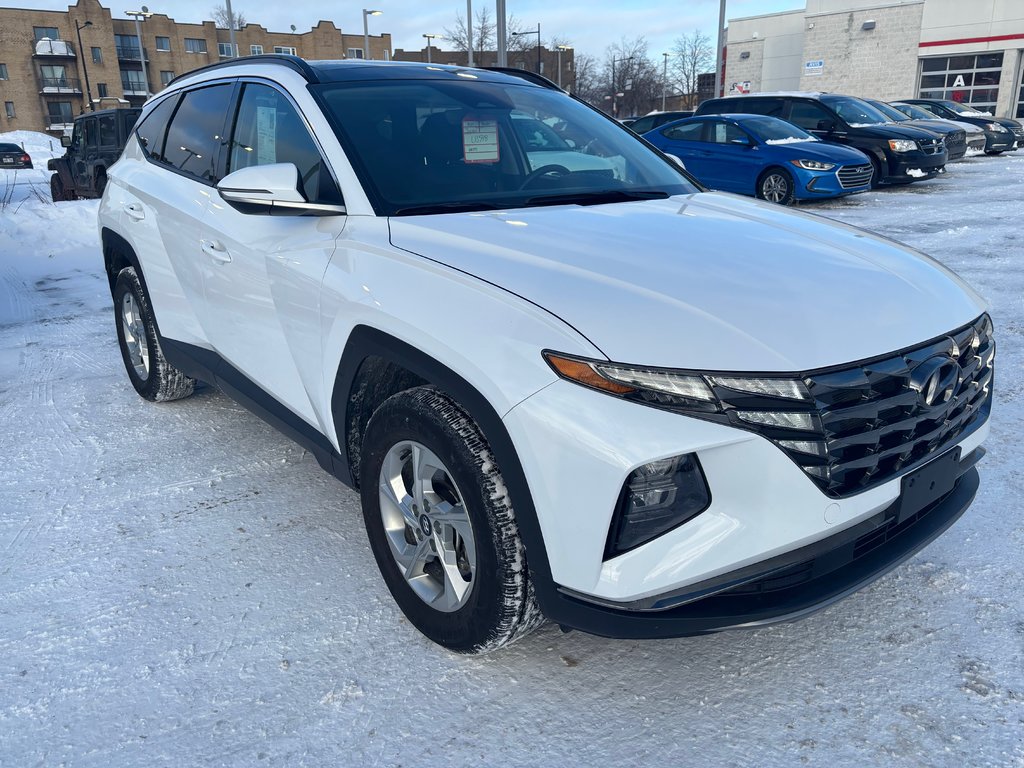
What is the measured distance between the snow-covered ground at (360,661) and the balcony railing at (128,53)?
69.8m

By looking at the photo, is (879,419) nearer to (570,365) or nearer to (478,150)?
(570,365)

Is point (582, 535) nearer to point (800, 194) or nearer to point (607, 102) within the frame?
point (800, 194)

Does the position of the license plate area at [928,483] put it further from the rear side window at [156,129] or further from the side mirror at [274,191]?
the rear side window at [156,129]

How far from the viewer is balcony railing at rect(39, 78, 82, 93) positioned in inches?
2370

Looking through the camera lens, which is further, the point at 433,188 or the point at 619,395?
the point at 433,188

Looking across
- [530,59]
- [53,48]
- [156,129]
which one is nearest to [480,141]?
[156,129]

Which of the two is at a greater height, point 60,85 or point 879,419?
point 60,85

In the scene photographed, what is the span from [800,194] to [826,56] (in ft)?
119

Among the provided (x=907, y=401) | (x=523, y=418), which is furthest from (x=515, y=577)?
(x=907, y=401)

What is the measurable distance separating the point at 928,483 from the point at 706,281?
809mm

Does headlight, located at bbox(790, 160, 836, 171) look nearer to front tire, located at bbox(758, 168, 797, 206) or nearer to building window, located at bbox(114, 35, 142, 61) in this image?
front tire, located at bbox(758, 168, 797, 206)

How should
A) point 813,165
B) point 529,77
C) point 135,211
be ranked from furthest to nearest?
1. point 813,165
2. point 135,211
3. point 529,77

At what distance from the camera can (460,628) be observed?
7.41 feet

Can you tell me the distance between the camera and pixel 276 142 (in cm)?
312
